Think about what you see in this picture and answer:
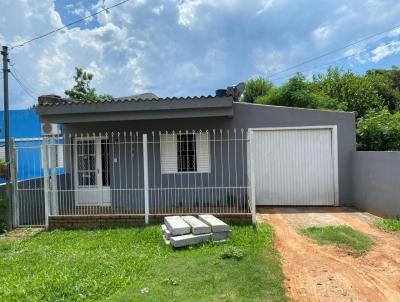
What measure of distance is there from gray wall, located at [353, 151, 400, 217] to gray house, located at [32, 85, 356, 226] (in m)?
0.52

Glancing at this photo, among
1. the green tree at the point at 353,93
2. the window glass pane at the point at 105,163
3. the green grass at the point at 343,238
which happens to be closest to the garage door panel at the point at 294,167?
the green grass at the point at 343,238

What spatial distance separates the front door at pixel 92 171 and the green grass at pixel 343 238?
5.89 metres

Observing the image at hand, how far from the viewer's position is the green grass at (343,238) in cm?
630

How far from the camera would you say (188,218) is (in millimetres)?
7551

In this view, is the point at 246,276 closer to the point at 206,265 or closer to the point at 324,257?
the point at 206,265

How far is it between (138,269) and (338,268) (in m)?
2.84

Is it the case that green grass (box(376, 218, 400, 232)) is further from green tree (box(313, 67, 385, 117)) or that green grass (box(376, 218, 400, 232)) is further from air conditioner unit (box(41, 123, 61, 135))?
green tree (box(313, 67, 385, 117))

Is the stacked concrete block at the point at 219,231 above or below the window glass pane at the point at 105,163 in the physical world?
below

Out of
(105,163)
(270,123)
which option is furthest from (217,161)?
(105,163)

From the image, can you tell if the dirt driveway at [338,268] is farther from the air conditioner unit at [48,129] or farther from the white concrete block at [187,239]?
the air conditioner unit at [48,129]

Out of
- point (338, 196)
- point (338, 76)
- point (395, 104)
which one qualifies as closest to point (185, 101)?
point (338, 196)

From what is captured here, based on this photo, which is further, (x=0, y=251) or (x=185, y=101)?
(x=185, y=101)

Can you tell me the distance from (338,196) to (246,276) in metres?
6.34

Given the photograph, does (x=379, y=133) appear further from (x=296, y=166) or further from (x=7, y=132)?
(x=7, y=132)
